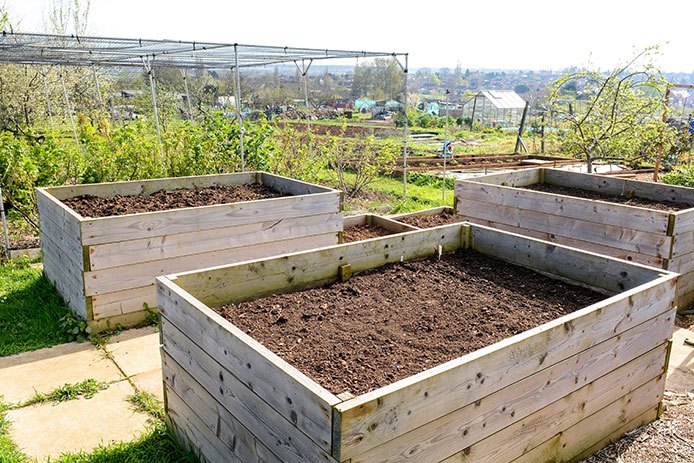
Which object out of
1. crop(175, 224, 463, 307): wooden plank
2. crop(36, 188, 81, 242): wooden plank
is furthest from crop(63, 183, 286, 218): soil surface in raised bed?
crop(175, 224, 463, 307): wooden plank

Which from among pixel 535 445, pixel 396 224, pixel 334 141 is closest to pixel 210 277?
pixel 535 445

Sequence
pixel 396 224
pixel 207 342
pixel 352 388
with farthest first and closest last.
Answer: pixel 396 224, pixel 207 342, pixel 352 388

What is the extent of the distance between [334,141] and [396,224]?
3900 millimetres

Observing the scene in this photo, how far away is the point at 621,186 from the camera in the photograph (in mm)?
6246

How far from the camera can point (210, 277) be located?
313 cm

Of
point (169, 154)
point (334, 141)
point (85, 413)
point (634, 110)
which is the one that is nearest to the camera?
point (85, 413)

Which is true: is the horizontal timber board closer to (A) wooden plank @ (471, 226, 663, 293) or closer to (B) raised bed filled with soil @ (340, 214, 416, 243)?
(B) raised bed filled with soil @ (340, 214, 416, 243)

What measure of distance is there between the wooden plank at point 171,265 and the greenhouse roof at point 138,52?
2213 millimetres

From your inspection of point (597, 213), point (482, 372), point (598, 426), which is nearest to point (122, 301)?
point (482, 372)

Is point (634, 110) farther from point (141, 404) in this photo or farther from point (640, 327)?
point (141, 404)

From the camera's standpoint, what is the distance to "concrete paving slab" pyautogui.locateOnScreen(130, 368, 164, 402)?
3.68 m

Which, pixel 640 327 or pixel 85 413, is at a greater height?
pixel 640 327

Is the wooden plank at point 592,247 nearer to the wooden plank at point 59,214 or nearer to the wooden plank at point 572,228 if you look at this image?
the wooden plank at point 572,228

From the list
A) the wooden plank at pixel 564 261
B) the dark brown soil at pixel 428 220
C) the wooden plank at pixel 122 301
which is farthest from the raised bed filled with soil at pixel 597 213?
the wooden plank at pixel 122 301
